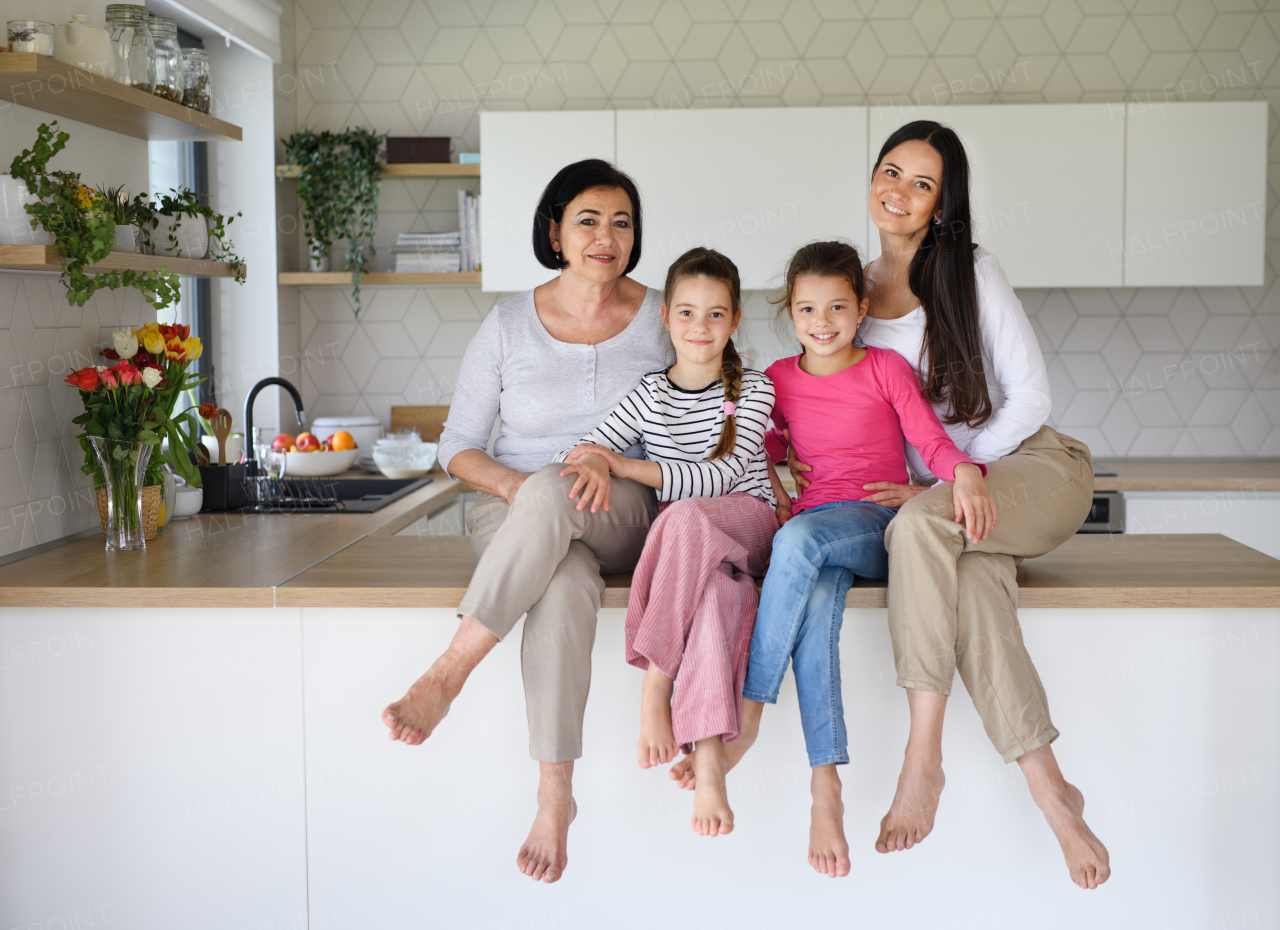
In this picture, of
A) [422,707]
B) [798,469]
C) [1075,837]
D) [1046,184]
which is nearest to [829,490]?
[798,469]

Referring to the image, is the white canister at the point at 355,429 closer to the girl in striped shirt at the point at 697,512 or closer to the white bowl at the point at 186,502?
the white bowl at the point at 186,502

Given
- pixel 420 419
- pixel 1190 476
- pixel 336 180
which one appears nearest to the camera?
pixel 1190 476

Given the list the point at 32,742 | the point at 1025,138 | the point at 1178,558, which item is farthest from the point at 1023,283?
the point at 32,742

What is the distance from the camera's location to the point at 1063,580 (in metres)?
1.77

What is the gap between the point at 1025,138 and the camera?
123 inches

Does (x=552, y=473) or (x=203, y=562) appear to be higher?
(x=552, y=473)

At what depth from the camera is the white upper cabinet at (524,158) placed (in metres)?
3.19

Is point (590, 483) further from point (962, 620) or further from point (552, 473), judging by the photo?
point (962, 620)

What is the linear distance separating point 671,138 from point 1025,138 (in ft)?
3.31

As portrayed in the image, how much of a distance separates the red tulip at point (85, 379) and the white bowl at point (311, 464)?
1.04 metres

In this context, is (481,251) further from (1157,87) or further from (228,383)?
(1157,87)

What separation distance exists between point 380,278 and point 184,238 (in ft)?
3.80

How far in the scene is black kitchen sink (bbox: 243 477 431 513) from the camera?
2631 millimetres

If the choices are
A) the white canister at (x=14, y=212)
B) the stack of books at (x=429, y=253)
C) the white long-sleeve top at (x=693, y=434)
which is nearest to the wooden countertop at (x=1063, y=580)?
the white long-sleeve top at (x=693, y=434)
